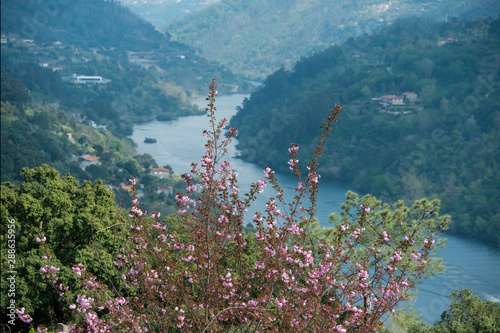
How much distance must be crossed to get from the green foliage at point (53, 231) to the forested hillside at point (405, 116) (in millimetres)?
34273

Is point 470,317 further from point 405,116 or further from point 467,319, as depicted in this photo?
point 405,116

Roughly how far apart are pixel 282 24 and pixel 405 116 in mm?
106664

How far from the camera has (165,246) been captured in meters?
7.80

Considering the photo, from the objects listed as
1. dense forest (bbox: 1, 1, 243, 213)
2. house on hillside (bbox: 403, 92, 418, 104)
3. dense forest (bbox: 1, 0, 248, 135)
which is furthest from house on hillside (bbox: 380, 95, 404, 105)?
dense forest (bbox: 1, 0, 248, 135)

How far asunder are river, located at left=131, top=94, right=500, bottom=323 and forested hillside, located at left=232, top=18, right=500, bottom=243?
132 inches

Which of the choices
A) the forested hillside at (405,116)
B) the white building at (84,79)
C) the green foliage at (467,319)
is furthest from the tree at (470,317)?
the white building at (84,79)

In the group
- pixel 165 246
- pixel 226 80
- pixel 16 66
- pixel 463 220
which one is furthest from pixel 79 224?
pixel 226 80

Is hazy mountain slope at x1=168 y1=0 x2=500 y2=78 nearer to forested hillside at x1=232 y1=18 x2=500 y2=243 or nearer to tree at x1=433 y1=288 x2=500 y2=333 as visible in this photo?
forested hillside at x1=232 y1=18 x2=500 y2=243

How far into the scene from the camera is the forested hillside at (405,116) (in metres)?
55.3

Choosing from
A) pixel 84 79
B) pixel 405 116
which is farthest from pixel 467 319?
pixel 84 79

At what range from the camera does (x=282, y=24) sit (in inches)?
6703

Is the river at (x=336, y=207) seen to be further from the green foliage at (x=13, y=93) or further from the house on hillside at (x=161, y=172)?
the green foliage at (x=13, y=93)

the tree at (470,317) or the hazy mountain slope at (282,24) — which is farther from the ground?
the hazy mountain slope at (282,24)

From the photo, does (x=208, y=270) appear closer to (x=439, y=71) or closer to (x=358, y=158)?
(x=358, y=158)
